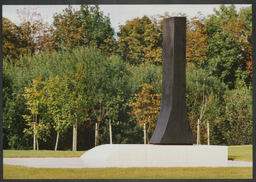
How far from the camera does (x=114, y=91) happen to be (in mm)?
18328

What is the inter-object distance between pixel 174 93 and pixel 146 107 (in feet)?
23.4

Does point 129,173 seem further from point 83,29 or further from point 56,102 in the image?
point 83,29

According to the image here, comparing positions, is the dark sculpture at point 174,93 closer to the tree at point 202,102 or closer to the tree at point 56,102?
the tree at point 56,102

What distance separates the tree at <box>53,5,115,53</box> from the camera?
22156 millimetres

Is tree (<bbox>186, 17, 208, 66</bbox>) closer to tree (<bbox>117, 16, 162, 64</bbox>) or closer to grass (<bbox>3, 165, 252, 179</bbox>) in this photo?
tree (<bbox>117, 16, 162, 64</bbox>)

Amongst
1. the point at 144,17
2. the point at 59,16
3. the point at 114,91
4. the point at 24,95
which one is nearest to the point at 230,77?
the point at 144,17

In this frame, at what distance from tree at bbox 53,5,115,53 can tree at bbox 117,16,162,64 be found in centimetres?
64

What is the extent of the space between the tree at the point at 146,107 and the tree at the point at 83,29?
4266mm

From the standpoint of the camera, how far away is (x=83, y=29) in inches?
896

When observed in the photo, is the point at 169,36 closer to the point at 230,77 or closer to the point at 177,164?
the point at 177,164

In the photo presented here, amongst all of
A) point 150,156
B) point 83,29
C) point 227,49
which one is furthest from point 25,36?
point 150,156

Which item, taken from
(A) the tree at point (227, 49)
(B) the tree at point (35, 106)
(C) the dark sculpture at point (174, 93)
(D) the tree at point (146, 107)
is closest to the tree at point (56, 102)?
(B) the tree at point (35, 106)

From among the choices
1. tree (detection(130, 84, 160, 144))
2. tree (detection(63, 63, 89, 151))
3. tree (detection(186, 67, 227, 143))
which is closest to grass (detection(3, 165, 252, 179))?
tree (detection(63, 63, 89, 151))

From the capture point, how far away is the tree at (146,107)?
18109mm
